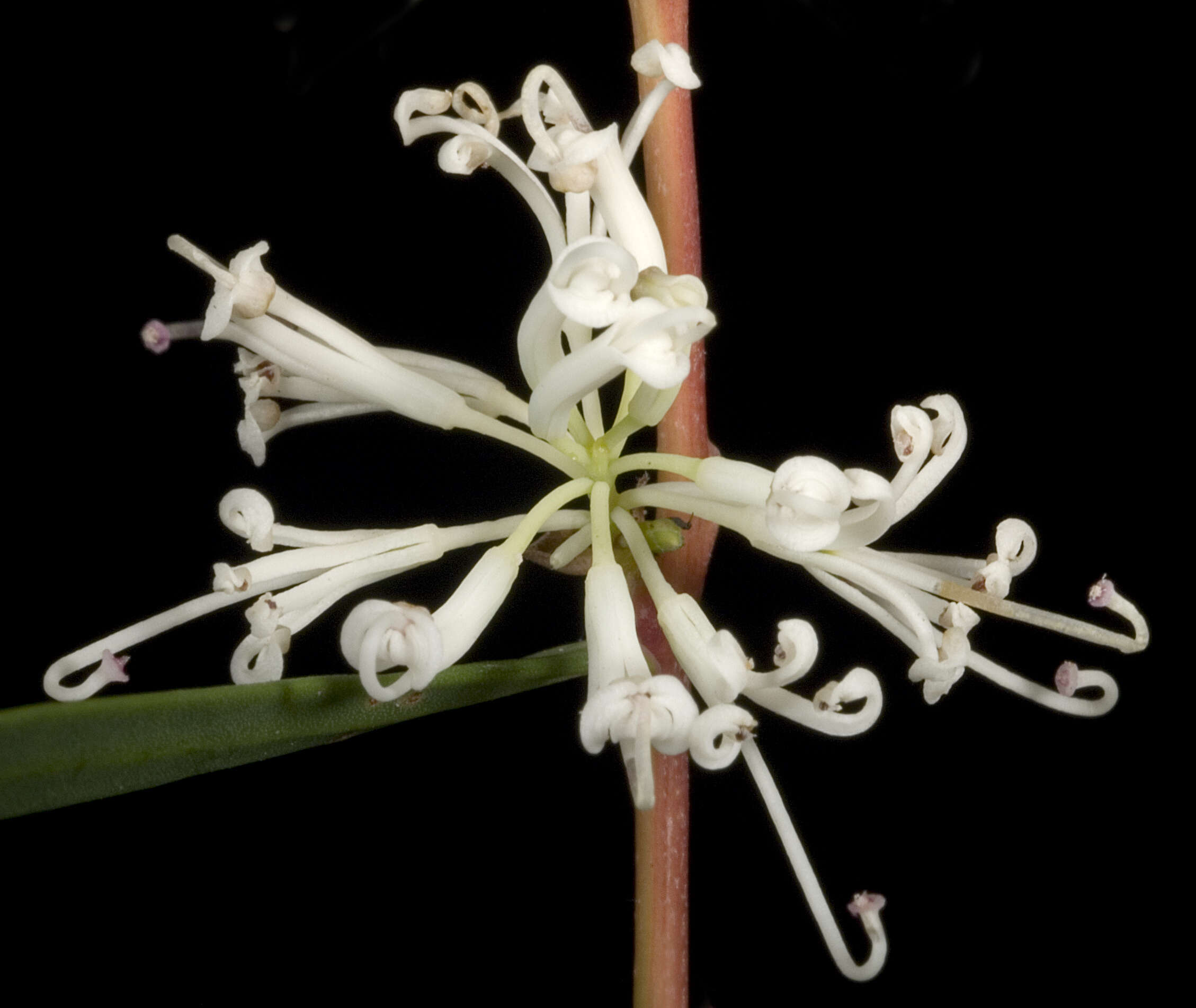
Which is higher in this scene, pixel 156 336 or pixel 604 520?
pixel 156 336

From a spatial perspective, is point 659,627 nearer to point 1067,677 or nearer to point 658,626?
point 658,626

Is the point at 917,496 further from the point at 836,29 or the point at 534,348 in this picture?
the point at 836,29

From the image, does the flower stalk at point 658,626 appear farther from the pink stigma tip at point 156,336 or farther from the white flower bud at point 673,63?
the pink stigma tip at point 156,336

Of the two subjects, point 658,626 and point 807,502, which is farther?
point 658,626

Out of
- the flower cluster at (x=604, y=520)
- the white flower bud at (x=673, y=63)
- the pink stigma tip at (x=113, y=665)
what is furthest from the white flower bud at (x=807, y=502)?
the pink stigma tip at (x=113, y=665)

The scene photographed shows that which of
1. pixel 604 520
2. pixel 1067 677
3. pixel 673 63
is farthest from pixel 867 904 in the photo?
pixel 673 63

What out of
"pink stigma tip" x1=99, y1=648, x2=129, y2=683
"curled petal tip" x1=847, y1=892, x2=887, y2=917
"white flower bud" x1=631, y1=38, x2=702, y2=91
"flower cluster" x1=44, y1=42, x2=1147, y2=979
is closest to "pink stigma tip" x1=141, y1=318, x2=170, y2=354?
"flower cluster" x1=44, y1=42, x2=1147, y2=979

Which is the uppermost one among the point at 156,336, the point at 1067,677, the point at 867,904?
the point at 156,336
